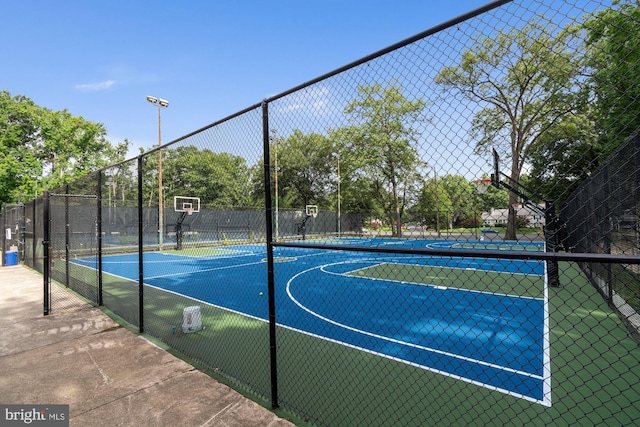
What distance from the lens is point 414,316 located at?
6168mm

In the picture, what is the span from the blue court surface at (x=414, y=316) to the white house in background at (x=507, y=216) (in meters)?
0.23

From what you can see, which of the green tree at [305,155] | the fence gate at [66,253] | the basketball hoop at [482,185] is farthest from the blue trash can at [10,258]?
the basketball hoop at [482,185]

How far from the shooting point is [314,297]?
7988 millimetres

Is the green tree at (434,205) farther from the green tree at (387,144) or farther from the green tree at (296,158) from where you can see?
the green tree at (296,158)

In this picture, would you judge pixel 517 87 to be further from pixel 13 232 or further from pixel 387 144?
Answer: pixel 13 232

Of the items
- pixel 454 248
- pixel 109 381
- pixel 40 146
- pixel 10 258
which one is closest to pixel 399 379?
pixel 454 248

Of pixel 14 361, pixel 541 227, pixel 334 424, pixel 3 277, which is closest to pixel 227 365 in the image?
pixel 334 424

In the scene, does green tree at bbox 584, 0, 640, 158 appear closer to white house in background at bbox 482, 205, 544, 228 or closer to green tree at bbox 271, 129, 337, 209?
white house in background at bbox 482, 205, 544, 228

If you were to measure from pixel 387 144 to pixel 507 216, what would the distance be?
42.8 inches

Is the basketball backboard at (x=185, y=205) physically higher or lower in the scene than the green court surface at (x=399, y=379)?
higher

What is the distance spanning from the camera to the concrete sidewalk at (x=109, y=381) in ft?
9.23

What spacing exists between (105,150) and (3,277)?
949 inches

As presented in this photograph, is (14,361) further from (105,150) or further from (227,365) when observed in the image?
(105,150)

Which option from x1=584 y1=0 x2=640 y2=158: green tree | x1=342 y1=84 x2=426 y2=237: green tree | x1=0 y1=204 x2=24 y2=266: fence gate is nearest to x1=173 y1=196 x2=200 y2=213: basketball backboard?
x1=0 y1=204 x2=24 y2=266: fence gate
